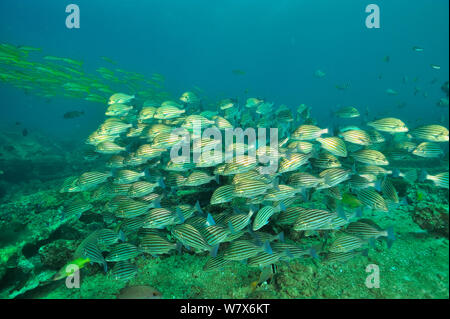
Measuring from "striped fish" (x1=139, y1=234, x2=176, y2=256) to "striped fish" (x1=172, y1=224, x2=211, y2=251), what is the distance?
13.3 inches

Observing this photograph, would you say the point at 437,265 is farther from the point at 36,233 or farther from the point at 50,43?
the point at 50,43

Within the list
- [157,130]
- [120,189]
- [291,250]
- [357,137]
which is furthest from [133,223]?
[357,137]

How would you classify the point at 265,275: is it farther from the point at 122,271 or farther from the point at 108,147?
the point at 108,147

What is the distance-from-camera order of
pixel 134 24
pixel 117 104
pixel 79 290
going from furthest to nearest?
pixel 134 24
pixel 117 104
pixel 79 290

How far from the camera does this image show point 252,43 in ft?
357

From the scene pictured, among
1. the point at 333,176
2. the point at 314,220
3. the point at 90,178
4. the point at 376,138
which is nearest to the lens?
the point at 314,220

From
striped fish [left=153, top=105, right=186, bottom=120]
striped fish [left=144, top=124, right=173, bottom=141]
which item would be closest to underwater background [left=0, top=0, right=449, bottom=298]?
striped fish [left=144, top=124, right=173, bottom=141]

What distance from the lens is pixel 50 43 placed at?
237 feet

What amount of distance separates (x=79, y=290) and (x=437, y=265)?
543cm

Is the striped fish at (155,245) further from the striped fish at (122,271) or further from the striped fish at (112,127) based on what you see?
the striped fish at (112,127)

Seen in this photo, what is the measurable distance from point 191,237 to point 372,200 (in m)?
2.89

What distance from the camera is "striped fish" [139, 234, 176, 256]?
3.07 metres

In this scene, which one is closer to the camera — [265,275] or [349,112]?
[265,275]
